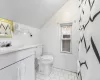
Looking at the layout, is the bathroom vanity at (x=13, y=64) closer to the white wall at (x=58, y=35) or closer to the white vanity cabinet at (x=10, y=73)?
the white vanity cabinet at (x=10, y=73)

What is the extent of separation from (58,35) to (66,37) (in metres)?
0.32

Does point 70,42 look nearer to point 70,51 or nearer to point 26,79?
point 70,51

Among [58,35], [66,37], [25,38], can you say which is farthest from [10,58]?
[66,37]

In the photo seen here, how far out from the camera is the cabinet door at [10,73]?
3.02ft

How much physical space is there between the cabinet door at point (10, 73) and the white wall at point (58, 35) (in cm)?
193

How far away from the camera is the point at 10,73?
1.03m

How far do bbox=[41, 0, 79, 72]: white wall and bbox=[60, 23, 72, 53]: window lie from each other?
0.16 m

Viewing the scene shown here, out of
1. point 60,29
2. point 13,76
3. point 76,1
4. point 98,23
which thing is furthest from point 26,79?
point 76,1

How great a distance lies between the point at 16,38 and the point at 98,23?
191cm

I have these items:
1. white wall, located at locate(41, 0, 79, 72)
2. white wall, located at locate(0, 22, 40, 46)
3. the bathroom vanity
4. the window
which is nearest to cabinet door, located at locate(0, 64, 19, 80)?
the bathroom vanity

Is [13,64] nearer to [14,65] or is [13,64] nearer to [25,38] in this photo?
[14,65]

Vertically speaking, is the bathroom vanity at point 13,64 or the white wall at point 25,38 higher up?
the white wall at point 25,38

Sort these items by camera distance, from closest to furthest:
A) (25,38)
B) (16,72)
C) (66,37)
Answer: (16,72) → (25,38) → (66,37)

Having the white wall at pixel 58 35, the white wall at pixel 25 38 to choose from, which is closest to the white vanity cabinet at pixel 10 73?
the white wall at pixel 25 38
